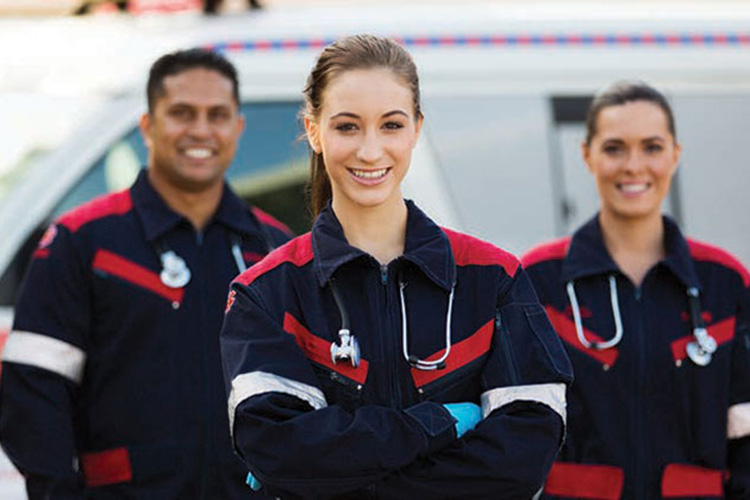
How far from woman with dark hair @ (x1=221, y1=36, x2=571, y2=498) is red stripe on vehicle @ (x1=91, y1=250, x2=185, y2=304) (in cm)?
99

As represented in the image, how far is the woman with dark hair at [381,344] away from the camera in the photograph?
273 centimetres

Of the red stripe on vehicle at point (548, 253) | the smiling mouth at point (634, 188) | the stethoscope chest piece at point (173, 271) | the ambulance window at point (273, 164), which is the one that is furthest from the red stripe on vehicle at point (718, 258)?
the ambulance window at point (273, 164)

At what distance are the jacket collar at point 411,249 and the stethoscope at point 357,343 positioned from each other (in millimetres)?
32

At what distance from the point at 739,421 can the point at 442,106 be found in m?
2.10

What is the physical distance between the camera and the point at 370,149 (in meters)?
2.88

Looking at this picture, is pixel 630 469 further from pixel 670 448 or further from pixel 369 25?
pixel 369 25

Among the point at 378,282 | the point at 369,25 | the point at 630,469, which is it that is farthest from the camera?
the point at 369,25

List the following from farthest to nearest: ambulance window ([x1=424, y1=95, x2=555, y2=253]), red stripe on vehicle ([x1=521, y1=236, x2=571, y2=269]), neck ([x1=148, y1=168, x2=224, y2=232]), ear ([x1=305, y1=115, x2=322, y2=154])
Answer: ambulance window ([x1=424, y1=95, x2=555, y2=253])
neck ([x1=148, y1=168, x2=224, y2=232])
red stripe on vehicle ([x1=521, y1=236, x2=571, y2=269])
ear ([x1=305, y1=115, x2=322, y2=154])

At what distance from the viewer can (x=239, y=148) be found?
17.6 feet

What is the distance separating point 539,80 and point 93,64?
68.5 inches

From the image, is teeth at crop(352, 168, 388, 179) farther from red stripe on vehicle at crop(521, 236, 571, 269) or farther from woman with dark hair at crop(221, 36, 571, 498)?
red stripe on vehicle at crop(521, 236, 571, 269)

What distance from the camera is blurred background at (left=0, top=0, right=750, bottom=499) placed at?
5.19m

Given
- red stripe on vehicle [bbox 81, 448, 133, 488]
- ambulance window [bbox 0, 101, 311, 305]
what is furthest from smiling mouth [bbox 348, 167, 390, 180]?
ambulance window [bbox 0, 101, 311, 305]

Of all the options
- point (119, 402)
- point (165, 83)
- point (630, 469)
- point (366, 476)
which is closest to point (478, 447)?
point (366, 476)
